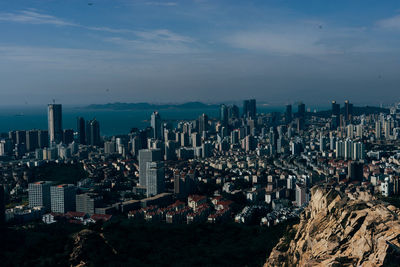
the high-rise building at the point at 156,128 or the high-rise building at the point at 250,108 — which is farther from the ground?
the high-rise building at the point at 250,108

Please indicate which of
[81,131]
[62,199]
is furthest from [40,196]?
[81,131]

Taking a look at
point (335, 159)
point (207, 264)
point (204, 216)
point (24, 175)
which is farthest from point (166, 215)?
point (335, 159)

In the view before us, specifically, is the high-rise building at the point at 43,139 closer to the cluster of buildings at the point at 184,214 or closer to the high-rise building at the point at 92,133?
the high-rise building at the point at 92,133

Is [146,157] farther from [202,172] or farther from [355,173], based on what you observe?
[355,173]

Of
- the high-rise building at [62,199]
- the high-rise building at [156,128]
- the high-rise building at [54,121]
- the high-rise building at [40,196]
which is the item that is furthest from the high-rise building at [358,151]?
the high-rise building at [54,121]

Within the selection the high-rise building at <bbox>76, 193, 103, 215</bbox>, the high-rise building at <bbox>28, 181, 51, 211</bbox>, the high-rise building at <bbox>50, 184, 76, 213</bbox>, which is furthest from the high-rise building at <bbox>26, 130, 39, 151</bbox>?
the high-rise building at <bbox>76, 193, 103, 215</bbox>

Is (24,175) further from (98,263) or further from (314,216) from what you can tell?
(314,216)
